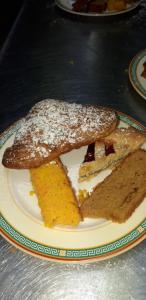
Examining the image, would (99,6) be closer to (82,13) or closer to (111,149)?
(82,13)

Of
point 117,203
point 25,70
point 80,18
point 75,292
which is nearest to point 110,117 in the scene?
point 117,203

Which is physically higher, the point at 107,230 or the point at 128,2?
the point at 128,2

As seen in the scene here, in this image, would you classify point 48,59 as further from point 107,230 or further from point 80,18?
point 107,230

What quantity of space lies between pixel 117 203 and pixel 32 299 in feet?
1.54

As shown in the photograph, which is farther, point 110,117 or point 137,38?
point 137,38

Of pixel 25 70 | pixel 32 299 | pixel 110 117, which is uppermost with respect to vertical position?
pixel 110 117

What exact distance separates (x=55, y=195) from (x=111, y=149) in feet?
1.19

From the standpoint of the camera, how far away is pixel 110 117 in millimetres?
1565

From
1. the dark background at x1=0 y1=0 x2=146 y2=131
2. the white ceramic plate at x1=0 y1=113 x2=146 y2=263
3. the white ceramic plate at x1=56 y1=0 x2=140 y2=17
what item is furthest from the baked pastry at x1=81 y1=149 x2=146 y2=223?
the white ceramic plate at x1=56 y1=0 x2=140 y2=17

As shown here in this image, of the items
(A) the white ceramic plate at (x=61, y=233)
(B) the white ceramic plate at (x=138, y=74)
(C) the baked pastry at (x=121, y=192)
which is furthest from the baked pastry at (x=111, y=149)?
(B) the white ceramic plate at (x=138, y=74)

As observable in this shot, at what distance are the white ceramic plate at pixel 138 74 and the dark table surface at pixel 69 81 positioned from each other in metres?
0.11

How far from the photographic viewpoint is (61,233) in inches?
50.1

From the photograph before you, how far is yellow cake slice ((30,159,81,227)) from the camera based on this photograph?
1.29 metres

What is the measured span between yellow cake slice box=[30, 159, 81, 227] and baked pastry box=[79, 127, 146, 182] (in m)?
0.14
